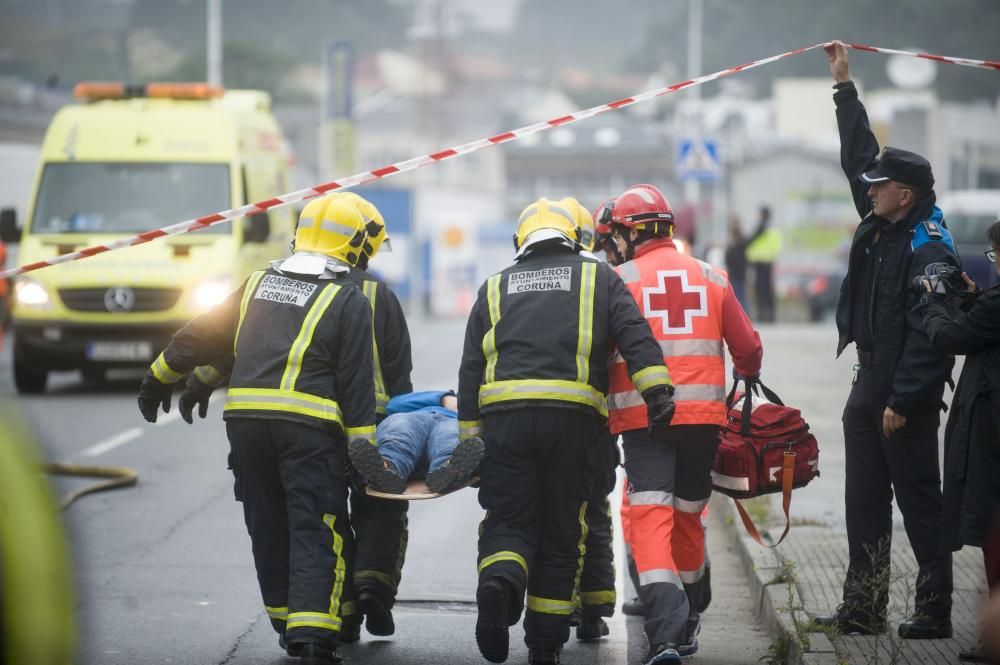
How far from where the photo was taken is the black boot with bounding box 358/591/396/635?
6.47 metres

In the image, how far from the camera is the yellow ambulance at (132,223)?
16328mm

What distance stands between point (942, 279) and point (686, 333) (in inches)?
39.4

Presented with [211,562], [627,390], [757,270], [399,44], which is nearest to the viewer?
[627,390]

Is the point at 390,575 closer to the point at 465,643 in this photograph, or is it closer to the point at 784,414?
the point at 465,643

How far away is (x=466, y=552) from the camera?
8.98m

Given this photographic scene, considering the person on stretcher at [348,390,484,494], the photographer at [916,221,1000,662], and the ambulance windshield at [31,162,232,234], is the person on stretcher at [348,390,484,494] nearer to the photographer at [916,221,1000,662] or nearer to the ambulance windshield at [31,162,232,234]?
the photographer at [916,221,1000,662]

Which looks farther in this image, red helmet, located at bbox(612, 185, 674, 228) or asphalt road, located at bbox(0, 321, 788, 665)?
red helmet, located at bbox(612, 185, 674, 228)

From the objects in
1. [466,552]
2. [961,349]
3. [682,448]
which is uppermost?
[961,349]

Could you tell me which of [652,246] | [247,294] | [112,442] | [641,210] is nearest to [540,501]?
[652,246]

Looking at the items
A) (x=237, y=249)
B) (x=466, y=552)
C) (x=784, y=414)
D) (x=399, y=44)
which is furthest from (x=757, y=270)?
(x=399, y=44)

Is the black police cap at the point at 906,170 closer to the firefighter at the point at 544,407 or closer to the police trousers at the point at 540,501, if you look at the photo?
the firefighter at the point at 544,407

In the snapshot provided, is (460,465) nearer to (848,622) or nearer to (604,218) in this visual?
(604,218)

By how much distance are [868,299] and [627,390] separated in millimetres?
1036

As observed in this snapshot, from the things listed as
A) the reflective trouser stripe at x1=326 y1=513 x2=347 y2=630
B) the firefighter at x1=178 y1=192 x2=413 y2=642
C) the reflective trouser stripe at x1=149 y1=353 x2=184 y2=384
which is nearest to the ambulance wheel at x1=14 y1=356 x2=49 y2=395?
the firefighter at x1=178 y1=192 x2=413 y2=642
